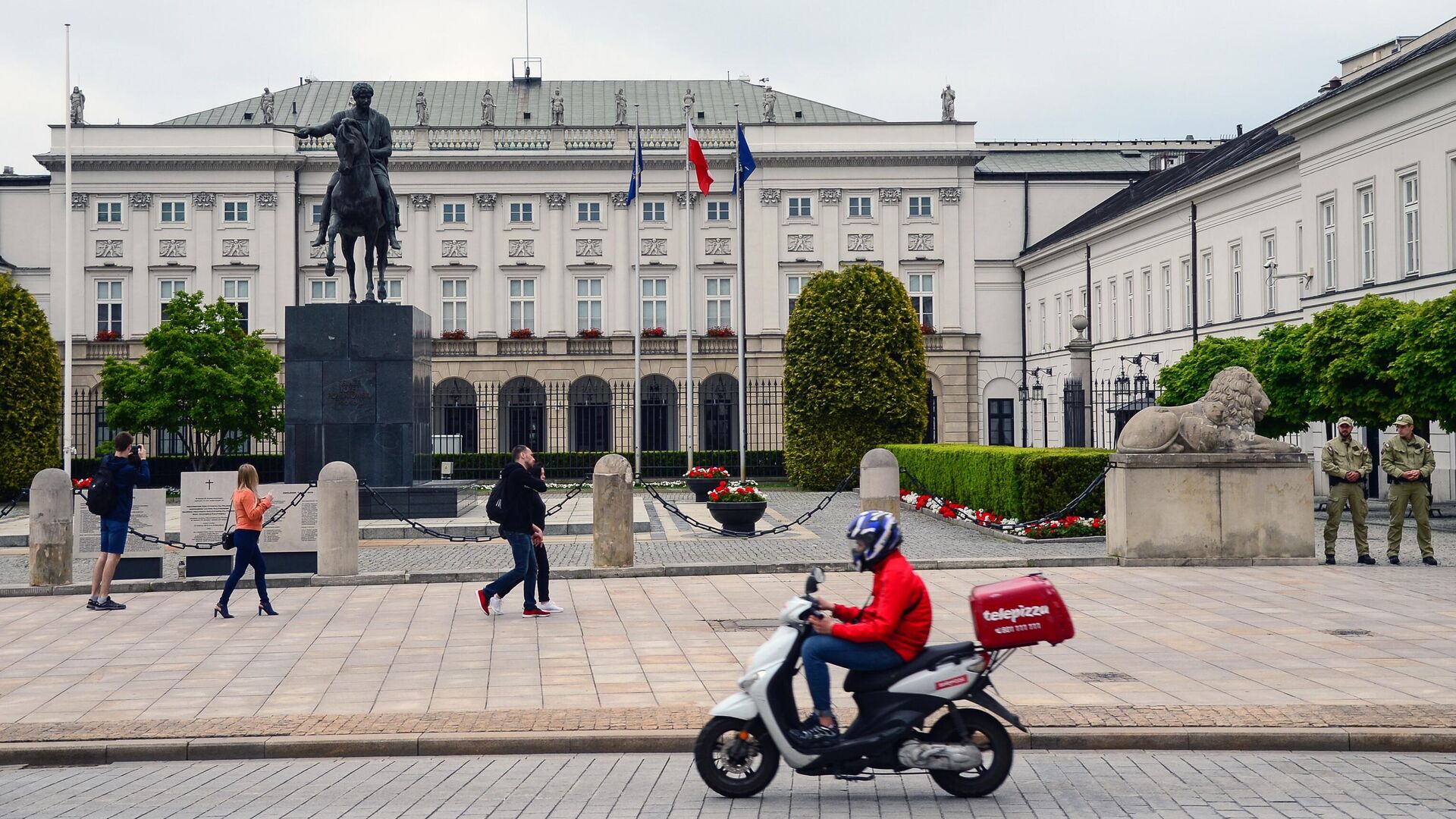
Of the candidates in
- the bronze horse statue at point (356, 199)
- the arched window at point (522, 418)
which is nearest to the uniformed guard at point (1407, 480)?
the bronze horse statue at point (356, 199)

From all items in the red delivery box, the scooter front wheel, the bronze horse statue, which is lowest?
the scooter front wheel

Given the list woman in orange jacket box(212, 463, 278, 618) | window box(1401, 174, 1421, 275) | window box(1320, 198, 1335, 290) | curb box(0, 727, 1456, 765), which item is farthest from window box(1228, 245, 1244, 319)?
curb box(0, 727, 1456, 765)

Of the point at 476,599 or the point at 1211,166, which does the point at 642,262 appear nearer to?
the point at 1211,166

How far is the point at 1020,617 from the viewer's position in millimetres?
7242

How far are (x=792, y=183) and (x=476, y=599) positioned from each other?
5446 cm

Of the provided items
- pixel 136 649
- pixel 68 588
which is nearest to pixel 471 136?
pixel 68 588

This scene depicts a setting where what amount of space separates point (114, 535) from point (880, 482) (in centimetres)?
1093

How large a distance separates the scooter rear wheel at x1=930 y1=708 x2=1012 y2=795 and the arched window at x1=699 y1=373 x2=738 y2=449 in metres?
56.2

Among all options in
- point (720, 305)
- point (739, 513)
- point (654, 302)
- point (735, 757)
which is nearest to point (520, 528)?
point (735, 757)

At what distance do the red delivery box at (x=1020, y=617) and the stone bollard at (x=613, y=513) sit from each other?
10.8m

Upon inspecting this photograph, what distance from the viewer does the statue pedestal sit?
18188 mm

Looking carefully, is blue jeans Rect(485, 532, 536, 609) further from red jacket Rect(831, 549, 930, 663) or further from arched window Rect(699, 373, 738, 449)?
arched window Rect(699, 373, 738, 449)

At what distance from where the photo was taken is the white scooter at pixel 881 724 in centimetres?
714

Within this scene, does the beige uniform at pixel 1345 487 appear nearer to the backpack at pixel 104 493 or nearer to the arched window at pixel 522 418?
the backpack at pixel 104 493
